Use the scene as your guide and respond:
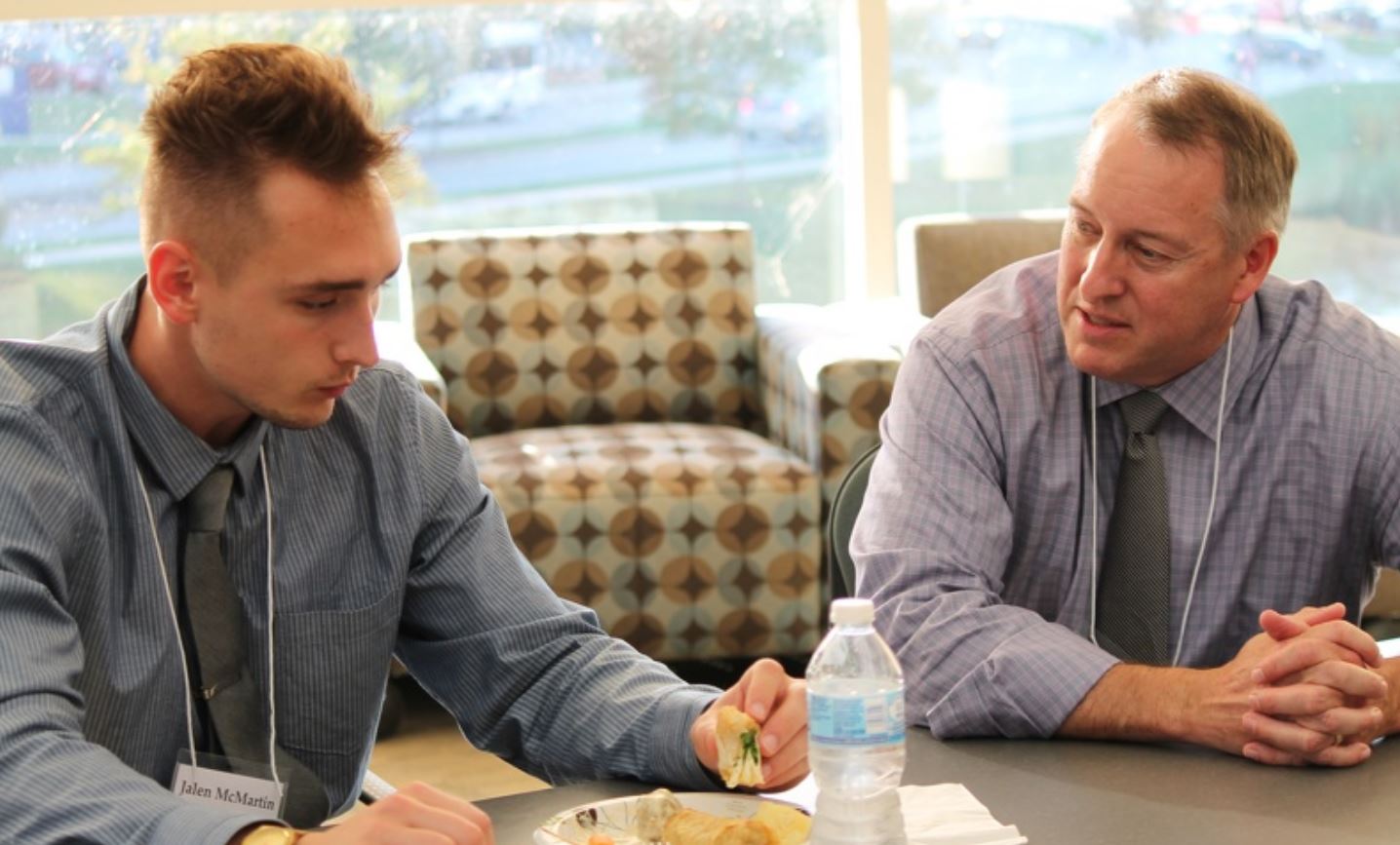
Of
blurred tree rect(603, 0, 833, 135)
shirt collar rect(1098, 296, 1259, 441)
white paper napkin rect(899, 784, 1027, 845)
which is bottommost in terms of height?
white paper napkin rect(899, 784, 1027, 845)

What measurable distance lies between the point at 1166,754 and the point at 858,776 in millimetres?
361

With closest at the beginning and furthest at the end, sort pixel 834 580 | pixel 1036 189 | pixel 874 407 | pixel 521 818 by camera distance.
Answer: pixel 521 818, pixel 834 580, pixel 874 407, pixel 1036 189

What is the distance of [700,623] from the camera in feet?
13.4

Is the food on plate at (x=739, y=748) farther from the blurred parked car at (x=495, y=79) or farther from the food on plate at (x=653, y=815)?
the blurred parked car at (x=495, y=79)

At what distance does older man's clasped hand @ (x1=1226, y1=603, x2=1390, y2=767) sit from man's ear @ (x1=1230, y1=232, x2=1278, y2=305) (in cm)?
50

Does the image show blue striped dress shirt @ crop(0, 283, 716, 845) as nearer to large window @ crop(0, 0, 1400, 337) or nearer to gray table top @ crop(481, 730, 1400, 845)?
gray table top @ crop(481, 730, 1400, 845)

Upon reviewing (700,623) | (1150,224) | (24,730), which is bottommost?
(700,623)

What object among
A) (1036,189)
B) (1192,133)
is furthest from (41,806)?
(1036,189)

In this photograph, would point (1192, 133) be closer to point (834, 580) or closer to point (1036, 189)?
point (834, 580)

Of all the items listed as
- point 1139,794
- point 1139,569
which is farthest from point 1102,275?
point 1139,794

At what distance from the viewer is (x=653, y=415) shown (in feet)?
14.9

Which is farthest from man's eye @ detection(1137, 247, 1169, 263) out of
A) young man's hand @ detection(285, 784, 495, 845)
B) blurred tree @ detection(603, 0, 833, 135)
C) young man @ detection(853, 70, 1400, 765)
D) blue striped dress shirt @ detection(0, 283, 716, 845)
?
blurred tree @ detection(603, 0, 833, 135)

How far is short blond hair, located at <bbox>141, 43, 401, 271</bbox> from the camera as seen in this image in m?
1.62

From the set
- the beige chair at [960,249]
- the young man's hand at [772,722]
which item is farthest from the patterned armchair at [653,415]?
the young man's hand at [772,722]
